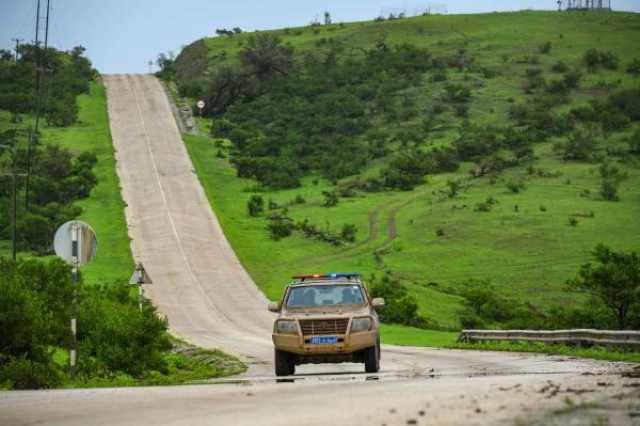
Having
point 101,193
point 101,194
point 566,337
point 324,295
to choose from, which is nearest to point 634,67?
point 101,193

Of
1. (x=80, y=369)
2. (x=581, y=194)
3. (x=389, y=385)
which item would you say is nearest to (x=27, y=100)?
(x=581, y=194)

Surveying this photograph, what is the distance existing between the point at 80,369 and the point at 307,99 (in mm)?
97060

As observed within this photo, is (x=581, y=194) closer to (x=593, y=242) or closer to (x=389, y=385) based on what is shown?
(x=593, y=242)

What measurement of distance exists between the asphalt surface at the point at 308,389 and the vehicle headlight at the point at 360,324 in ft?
2.74

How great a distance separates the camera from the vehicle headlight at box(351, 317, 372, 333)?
2030cm

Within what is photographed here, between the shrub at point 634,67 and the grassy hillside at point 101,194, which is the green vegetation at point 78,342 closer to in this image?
the grassy hillside at point 101,194

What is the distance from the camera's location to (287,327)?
20469 mm

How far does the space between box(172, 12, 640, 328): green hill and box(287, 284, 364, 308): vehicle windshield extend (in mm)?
25717


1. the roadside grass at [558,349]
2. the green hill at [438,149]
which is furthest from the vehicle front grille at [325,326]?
the green hill at [438,149]

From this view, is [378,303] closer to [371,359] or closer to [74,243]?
[371,359]

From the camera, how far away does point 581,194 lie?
75375 millimetres

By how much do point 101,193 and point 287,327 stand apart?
213 feet

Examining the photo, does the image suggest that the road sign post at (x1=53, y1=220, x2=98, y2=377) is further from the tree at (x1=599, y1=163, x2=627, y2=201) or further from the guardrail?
the tree at (x1=599, y1=163, x2=627, y2=201)

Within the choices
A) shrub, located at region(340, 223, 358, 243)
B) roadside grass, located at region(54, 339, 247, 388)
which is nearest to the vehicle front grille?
roadside grass, located at region(54, 339, 247, 388)
